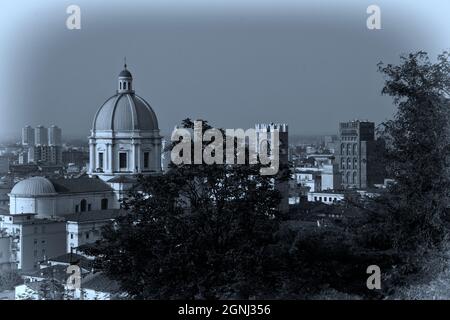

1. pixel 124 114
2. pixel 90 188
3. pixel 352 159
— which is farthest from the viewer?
pixel 352 159

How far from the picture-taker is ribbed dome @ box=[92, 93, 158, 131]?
24.8m

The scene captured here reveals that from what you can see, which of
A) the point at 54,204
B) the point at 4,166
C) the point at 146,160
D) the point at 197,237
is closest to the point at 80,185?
the point at 54,204

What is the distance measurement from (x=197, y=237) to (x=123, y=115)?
671 inches

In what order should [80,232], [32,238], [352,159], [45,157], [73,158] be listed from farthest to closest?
[45,157] < [73,158] < [352,159] < [80,232] < [32,238]

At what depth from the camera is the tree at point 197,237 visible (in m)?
7.77

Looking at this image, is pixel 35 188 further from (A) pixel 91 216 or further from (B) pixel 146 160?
(B) pixel 146 160

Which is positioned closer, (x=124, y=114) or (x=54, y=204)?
(x=54, y=204)

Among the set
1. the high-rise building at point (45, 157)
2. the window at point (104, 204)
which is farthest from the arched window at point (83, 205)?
the high-rise building at point (45, 157)

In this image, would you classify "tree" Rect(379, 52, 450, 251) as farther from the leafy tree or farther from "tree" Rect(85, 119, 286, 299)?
the leafy tree

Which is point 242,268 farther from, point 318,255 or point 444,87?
point 444,87

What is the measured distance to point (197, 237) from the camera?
816cm

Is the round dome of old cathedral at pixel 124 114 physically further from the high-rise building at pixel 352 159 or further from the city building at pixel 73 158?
the city building at pixel 73 158
